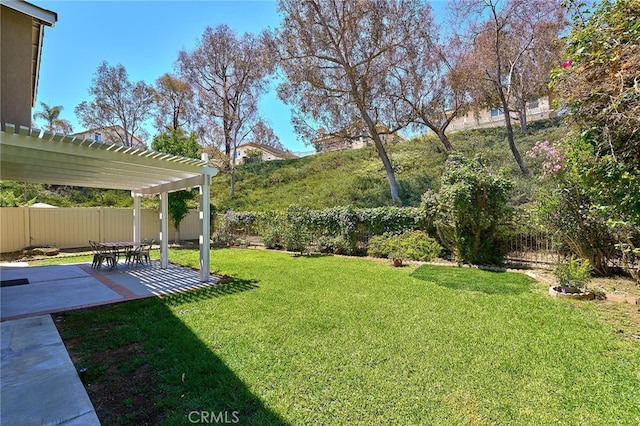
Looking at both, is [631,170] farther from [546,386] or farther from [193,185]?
[193,185]

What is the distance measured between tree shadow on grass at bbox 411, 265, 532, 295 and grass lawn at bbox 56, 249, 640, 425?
0.24m

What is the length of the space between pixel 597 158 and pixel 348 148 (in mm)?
27711

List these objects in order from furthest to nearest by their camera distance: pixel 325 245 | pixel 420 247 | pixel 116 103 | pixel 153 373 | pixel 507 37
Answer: pixel 116 103 < pixel 507 37 < pixel 325 245 < pixel 420 247 < pixel 153 373

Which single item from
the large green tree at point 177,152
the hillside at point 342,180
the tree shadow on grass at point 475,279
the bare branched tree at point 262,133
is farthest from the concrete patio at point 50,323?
the bare branched tree at point 262,133

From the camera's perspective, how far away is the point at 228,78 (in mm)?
25797

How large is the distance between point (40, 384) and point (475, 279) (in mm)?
7802

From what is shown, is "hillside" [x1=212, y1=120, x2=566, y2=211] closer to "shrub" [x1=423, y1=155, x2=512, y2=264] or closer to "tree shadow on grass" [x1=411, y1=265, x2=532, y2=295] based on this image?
"shrub" [x1=423, y1=155, x2=512, y2=264]

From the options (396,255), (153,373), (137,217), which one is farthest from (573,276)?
(137,217)

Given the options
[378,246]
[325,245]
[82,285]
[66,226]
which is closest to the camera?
[82,285]

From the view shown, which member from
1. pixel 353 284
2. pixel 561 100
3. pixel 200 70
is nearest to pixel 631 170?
pixel 561 100

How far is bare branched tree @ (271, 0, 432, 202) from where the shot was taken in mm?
14828

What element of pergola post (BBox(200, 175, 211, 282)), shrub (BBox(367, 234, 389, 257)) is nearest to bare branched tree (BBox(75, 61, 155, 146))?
pergola post (BBox(200, 175, 211, 282))

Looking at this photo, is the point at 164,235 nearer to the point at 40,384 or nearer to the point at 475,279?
the point at 40,384

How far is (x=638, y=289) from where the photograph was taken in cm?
628
